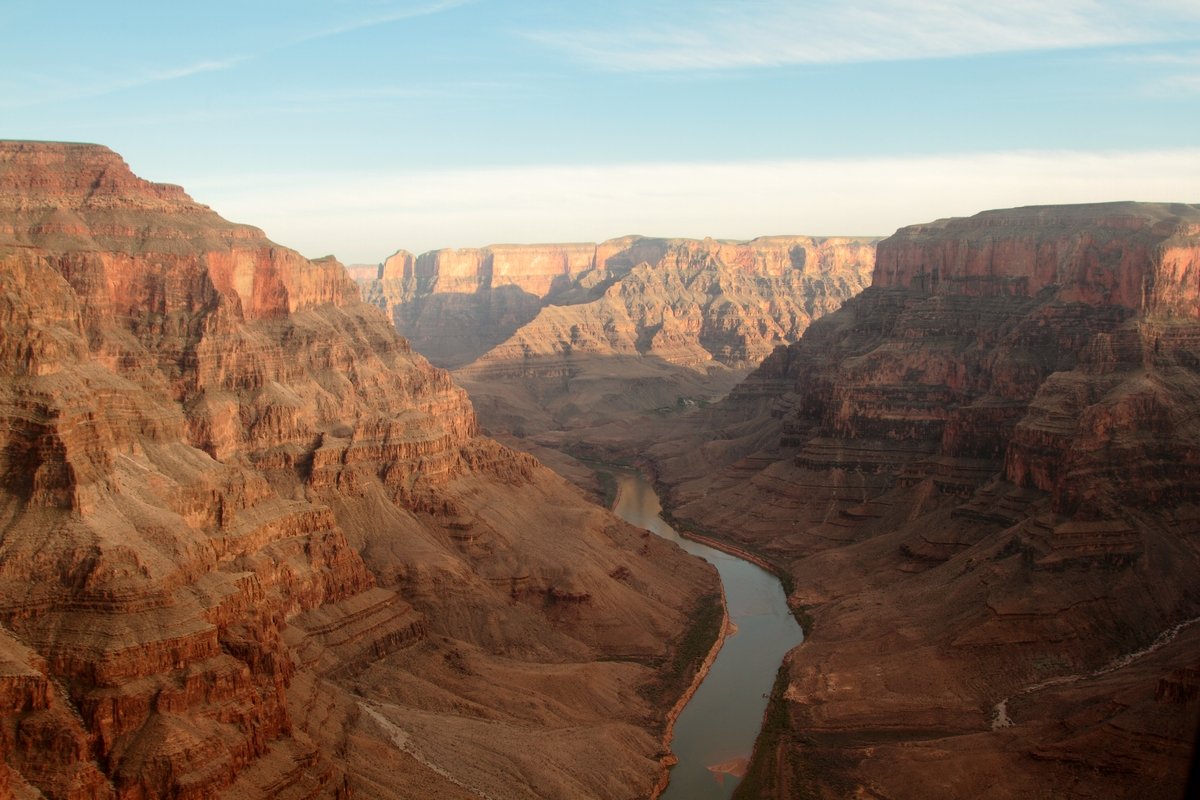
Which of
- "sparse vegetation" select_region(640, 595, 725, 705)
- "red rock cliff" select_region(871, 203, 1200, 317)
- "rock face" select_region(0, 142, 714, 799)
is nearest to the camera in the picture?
"rock face" select_region(0, 142, 714, 799)

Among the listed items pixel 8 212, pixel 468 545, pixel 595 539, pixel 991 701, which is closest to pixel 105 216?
pixel 8 212

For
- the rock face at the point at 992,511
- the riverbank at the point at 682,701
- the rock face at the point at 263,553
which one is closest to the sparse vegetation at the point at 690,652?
the riverbank at the point at 682,701

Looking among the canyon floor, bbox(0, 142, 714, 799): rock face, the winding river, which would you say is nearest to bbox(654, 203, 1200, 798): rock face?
the canyon floor

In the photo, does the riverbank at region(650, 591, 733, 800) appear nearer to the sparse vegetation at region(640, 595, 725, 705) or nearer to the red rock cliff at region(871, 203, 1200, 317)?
the sparse vegetation at region(640, 595, 725, 705)

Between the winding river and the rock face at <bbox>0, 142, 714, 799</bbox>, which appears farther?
the winding river

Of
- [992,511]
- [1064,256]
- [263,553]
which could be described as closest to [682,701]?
[263,553]

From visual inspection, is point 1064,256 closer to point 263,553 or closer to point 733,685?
point 733,685
